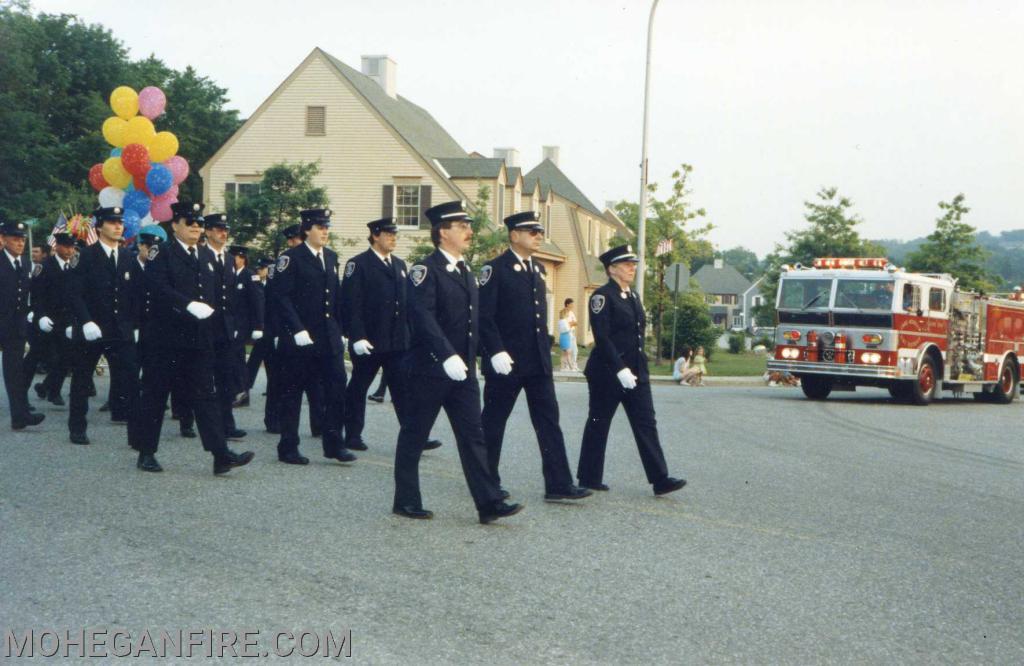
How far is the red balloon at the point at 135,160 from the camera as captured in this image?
746 inches

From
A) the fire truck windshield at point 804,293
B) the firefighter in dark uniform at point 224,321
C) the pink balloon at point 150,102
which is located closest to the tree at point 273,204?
the pink balloon at point 150,102

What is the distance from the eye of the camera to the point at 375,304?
33.6 feet

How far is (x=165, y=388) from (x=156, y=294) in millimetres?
701

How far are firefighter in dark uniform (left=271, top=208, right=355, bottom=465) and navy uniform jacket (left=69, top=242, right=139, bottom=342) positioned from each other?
1.60 metres

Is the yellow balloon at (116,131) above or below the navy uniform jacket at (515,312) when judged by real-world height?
above

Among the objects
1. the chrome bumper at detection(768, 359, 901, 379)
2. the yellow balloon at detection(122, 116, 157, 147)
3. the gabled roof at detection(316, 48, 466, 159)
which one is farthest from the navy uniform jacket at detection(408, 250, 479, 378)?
the gabled roof at detection(316, 48, 466, 159)

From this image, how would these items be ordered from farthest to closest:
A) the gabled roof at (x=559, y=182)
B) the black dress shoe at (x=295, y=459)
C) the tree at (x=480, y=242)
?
the gabled roof at (x=559, y=182)
the tree at (x=480, y=242)
the black dress shoe at (x=295, y=459)

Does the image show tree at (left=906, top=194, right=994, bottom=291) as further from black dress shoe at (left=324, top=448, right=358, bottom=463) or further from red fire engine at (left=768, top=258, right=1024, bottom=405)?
black dress shoe at (left=324, top=448, right=358, bottom=463)

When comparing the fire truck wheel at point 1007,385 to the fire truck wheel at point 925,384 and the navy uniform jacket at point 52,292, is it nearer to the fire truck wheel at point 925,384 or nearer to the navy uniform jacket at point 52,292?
the fire truck wheel at point 925,384

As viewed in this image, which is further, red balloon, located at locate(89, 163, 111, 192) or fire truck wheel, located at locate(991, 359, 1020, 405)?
fire truck wheel, located at locate(991, 359, 1020, 405)

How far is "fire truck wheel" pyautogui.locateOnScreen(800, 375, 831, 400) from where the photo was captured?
21502 mm

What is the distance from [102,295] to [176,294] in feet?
7.40

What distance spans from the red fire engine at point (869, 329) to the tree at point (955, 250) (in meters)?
32.5

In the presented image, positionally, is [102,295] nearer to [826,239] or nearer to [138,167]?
[138,167]
